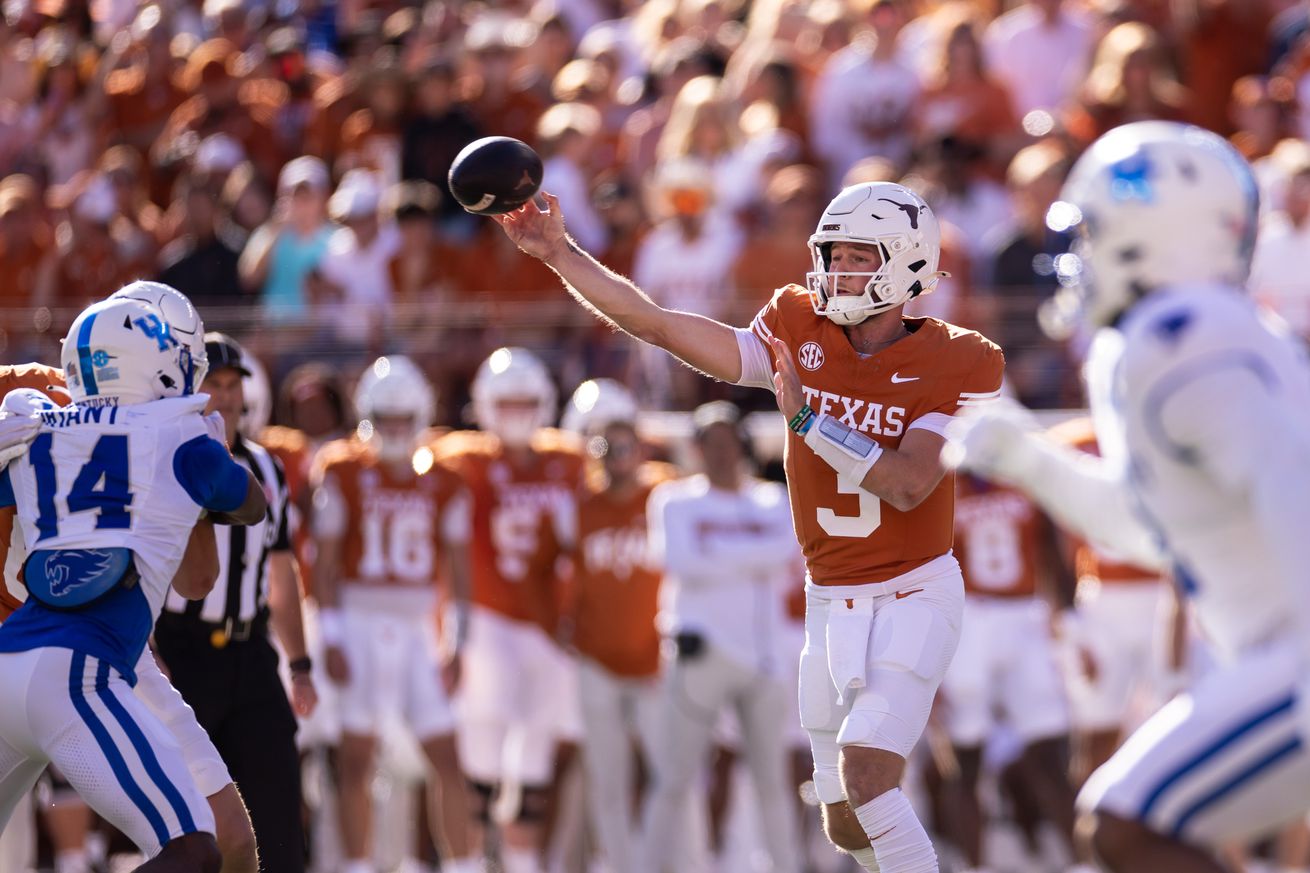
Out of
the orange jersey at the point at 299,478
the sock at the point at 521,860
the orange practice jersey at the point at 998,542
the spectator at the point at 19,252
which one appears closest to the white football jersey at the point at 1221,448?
the orange practice jersey at the point at 998,542

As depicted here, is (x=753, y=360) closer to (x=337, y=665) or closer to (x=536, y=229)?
(x=536, y=229)

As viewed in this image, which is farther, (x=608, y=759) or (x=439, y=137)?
(x=439, y=137)

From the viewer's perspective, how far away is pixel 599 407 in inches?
407

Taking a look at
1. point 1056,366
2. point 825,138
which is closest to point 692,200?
point 825,138

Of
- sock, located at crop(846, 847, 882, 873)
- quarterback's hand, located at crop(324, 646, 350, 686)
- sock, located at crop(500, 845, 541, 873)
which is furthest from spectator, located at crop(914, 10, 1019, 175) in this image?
sock, located at crop(846, 847, 882, 873)

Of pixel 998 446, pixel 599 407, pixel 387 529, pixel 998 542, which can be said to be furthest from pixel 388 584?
pixel 998 446

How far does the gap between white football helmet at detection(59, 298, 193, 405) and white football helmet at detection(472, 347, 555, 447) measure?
14.7 feet

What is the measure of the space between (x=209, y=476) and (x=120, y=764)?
80 cm

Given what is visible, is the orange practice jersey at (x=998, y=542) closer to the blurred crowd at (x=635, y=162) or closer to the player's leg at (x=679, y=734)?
the blurred crowd at (x=635, y=162)

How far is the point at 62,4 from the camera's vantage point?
50.3 ft

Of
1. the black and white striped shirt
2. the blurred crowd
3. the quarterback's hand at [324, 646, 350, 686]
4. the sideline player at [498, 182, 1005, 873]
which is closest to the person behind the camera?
Answer: the sideline player at [498, 182, 1005, 873]

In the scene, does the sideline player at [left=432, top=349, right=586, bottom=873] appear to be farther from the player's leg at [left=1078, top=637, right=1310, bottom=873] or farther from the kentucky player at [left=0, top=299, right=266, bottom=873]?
the player's leg at [left=1078, top=637, right=1310, bottom=873]

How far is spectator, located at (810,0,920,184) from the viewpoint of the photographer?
1165 centimetres

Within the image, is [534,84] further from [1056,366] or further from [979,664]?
[979,664]
